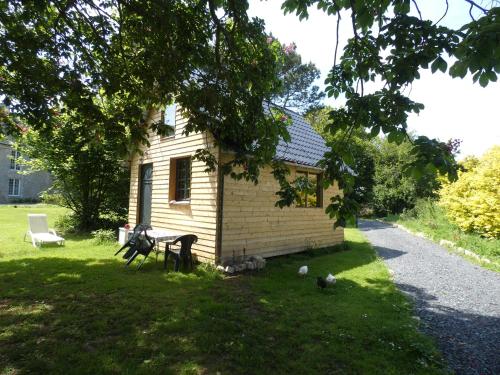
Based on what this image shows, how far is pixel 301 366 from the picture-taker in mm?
3699

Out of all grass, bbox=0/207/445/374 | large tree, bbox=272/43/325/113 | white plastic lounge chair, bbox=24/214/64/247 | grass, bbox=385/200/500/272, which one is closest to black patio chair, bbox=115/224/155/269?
grass, bbox=0/207/445/374

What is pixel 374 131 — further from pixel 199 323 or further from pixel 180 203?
pixel 180 203

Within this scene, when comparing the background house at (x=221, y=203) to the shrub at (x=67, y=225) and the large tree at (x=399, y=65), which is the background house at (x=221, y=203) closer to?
the large tree at (x=399, y=65)

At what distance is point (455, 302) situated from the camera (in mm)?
6359

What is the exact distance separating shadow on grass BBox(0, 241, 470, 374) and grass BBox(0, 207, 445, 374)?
0.01 metres

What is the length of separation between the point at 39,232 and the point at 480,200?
16.1 meters

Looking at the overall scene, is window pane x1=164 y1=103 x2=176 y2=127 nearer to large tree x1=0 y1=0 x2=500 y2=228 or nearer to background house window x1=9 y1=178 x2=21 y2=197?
large tree x1=0 y1=0 x2=500 y2=228

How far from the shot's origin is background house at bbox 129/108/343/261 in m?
8.42

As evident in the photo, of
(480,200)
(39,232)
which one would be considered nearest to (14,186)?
(39,232)

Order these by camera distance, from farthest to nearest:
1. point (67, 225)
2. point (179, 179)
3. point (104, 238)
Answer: point (67, 225)
point (104, 238)
point (179, 179)

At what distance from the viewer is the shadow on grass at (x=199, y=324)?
3.72m

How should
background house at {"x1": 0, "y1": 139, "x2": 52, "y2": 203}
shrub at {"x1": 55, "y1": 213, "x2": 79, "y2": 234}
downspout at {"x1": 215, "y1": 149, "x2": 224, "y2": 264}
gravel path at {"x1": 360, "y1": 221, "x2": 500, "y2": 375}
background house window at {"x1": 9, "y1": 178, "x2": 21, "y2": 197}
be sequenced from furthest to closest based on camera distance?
background house window at {"x1": 9, "y1": 178, "x2": 21, "y2": 197}
background house at {"x1": 0, "y1": 139, "x2": 52, "y2": 203}
shrub at {"x1": 55, "y1": 213, "x2": 79, "y2": 234}
downspout at {"x1": 215, "y1": 149, "x2": 224, "y2": 264}
gravel path at {"x1": 360, "y1": 221, "x2": 500, "y2": 375}

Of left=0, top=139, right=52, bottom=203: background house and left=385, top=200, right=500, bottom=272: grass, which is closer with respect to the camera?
left=385, top=200, right=500, bottom=272: grass

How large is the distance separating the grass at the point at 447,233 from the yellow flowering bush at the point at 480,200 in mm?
440
